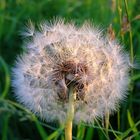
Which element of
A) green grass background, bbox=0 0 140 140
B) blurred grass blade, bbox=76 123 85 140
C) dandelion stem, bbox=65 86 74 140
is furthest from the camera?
green grass background, bbox=0 0 140 140

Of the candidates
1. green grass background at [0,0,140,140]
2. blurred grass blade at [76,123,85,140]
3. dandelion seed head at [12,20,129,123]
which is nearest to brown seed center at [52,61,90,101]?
dandelion seed head at [12,20,129,123]

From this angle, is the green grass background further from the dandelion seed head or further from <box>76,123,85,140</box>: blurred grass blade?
the dandelion seed head

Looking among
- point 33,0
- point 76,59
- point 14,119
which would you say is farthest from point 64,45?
point 33,0

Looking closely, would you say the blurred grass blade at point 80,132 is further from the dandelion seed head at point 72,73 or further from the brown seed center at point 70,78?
the brown seed center at point 70,78

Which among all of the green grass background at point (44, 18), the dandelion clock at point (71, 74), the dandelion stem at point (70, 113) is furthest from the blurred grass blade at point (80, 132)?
the green grass background at point (44, 18)

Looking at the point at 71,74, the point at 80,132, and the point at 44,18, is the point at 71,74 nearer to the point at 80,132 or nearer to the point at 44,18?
the point at 80,132

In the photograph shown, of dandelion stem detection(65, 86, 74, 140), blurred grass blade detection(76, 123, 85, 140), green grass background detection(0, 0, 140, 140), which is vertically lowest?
blurred grass blade detection(76, 123, 85, 140)

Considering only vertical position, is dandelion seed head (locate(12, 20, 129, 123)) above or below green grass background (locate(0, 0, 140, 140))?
below

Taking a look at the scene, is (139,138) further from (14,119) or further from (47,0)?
(47,0)

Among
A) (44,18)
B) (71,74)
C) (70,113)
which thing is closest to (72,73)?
(71,74)
